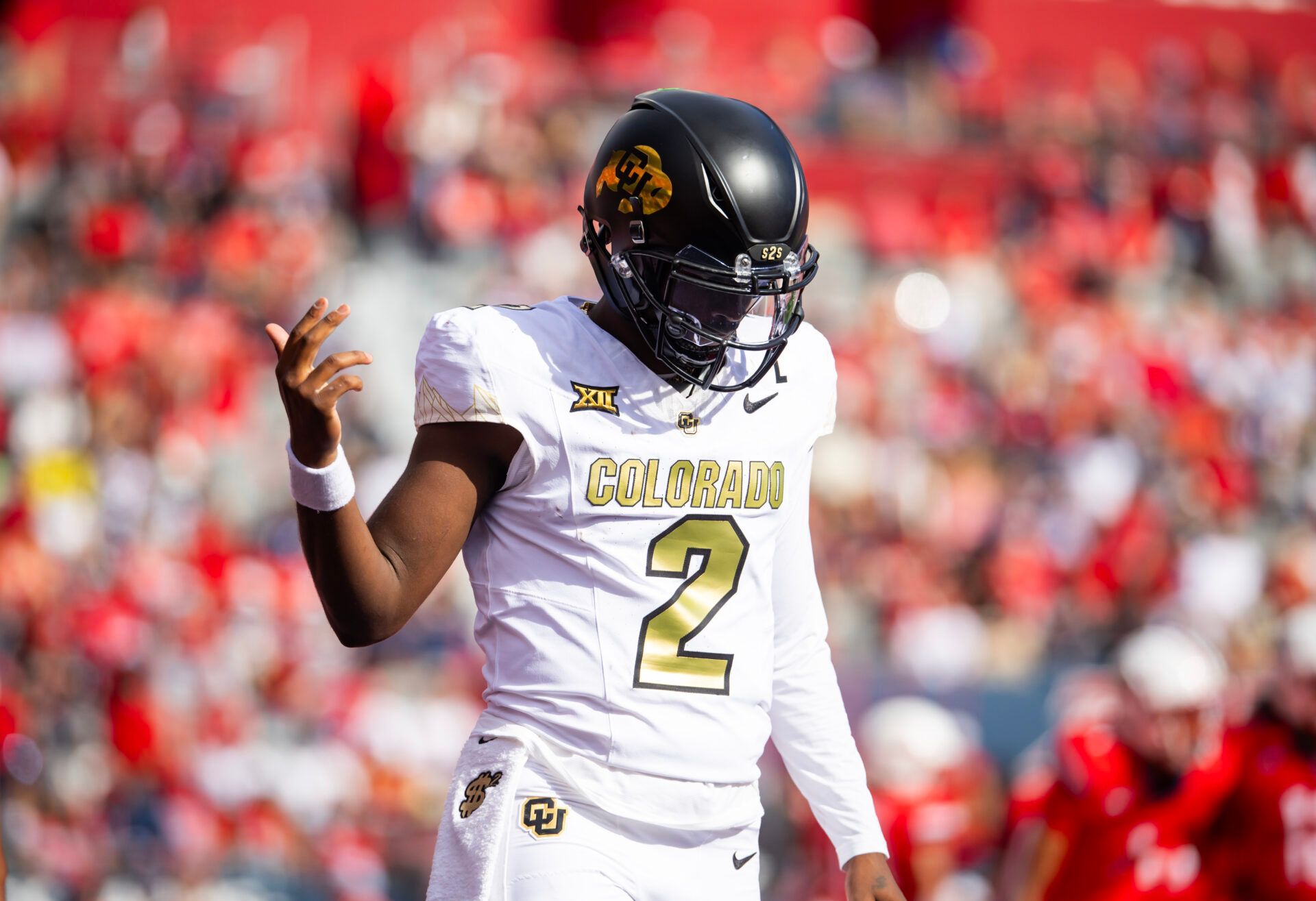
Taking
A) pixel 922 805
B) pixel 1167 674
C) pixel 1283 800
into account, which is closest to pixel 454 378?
pixel 1167 674

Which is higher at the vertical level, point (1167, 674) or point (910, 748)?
point (1167, 674)

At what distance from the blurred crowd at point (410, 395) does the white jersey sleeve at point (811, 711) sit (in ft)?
9.23

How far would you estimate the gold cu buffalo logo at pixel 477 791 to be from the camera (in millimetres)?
2227

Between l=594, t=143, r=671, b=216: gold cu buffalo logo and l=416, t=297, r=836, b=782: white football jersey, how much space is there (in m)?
0.23

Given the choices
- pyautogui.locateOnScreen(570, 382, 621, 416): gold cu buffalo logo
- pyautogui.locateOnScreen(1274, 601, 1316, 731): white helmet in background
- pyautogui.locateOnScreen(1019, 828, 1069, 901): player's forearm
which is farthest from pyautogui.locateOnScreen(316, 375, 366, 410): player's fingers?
pyautogui.locateOnScreen(1274, 601, 1316, 731): white helmet in background

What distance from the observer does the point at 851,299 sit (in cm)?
1279

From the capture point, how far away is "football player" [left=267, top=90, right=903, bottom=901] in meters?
2.17

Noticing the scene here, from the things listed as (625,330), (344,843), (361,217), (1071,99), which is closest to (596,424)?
(625,330)

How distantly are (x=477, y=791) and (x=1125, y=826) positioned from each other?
2.95 m

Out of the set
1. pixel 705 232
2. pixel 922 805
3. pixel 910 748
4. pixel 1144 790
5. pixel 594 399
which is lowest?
pixel 922 805

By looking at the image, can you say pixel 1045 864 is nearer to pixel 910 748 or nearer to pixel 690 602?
pixel 910 748

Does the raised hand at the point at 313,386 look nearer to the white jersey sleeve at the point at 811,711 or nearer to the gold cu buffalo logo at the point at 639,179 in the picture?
the gold cu buffalo logo at the point at 639,179

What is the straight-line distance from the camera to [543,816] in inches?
86.3

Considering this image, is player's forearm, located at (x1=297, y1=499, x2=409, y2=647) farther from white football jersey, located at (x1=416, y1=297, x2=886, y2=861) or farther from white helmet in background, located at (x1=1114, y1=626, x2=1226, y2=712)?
white helmet in background, located at (x1=1114, y1=626, x2=1226, y2=712)
